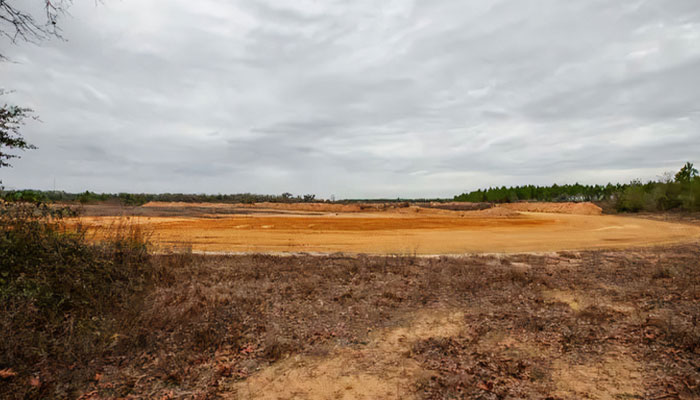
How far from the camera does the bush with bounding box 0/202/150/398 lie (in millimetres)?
4688

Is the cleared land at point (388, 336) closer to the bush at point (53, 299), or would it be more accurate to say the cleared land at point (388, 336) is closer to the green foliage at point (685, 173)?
the bush at point (53, 299)

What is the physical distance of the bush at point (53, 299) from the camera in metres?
4.69

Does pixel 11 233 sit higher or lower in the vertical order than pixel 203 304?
higher

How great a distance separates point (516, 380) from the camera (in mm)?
4824

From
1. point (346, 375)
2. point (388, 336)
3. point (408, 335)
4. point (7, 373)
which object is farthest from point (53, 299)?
point (408, 335)

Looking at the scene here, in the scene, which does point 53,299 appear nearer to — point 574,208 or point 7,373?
point 7,373

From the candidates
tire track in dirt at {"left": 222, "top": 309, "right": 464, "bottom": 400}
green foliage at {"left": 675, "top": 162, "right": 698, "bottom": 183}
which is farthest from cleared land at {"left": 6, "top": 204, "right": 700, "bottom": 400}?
green foliage at {"left": 675, "top": 162, "right": 698, "bottom": 183}

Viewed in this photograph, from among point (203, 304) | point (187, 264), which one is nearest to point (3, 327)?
point (203, 304)

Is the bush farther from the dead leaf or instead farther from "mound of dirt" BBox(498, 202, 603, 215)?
"mound of dirt" BBox(498, 202, 603, 215)

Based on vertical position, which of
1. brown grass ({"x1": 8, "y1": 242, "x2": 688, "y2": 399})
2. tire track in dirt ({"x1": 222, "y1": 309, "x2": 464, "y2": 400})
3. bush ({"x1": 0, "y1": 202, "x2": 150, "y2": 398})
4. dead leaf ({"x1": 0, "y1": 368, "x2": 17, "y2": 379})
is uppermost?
bush ({"x1": 0, "y1": 202, "x2": 150, "y2": 398})

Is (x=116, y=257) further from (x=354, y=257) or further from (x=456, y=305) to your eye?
(x=456, y=305)

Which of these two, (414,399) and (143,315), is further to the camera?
(143,315)

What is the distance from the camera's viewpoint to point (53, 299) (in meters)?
6.07

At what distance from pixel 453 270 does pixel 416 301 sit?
2.93m
